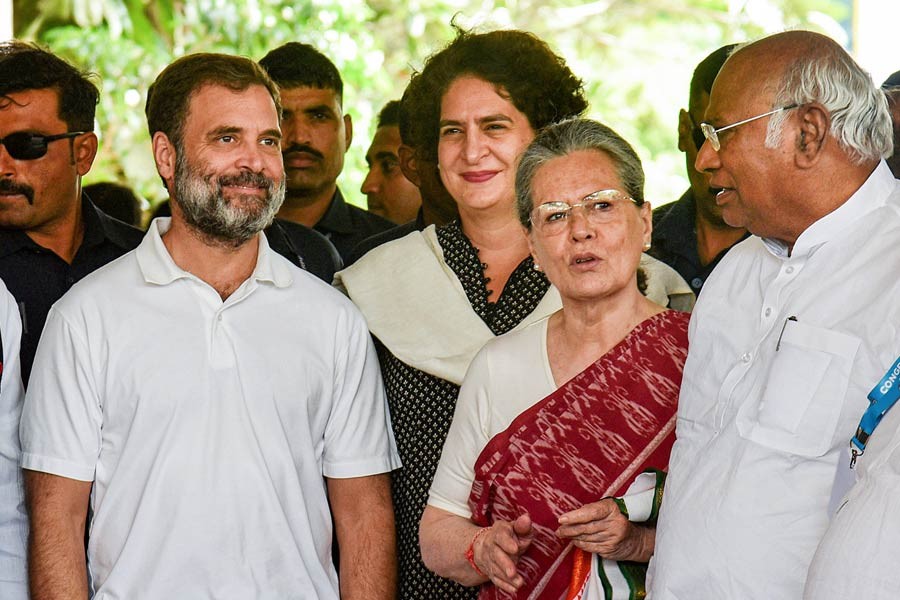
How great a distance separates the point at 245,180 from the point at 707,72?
1.59m

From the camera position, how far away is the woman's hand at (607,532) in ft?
8.50

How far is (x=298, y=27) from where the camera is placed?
29.8 ft

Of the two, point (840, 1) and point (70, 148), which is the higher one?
point (840, 1)

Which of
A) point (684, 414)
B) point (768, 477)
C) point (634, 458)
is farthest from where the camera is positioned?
point (634, 458)

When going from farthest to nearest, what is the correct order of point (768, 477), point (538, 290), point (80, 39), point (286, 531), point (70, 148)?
point (80, 39)
point (70, 148)
point (538, 290)
point (286, 531)
point (768, 477)

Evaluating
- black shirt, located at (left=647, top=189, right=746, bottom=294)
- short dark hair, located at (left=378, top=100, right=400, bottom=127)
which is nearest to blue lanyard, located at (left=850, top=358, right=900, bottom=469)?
black shirt, located at (left=647, top=189, right=746, bottom=294)

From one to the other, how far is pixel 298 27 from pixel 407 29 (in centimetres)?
157

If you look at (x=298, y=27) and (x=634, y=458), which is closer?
(x=634, y=458)

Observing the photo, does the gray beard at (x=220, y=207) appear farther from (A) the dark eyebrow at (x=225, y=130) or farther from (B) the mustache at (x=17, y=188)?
(B) the mustache at (x=17, y=188)

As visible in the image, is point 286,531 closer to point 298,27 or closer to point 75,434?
point 75,434

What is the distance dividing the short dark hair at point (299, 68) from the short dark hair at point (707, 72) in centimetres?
156

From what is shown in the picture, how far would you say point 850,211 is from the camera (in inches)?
95.1

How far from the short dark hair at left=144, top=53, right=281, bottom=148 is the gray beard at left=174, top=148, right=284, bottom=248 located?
0.43 ft

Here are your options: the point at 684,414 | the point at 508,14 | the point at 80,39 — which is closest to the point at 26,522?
the point at 684,414
